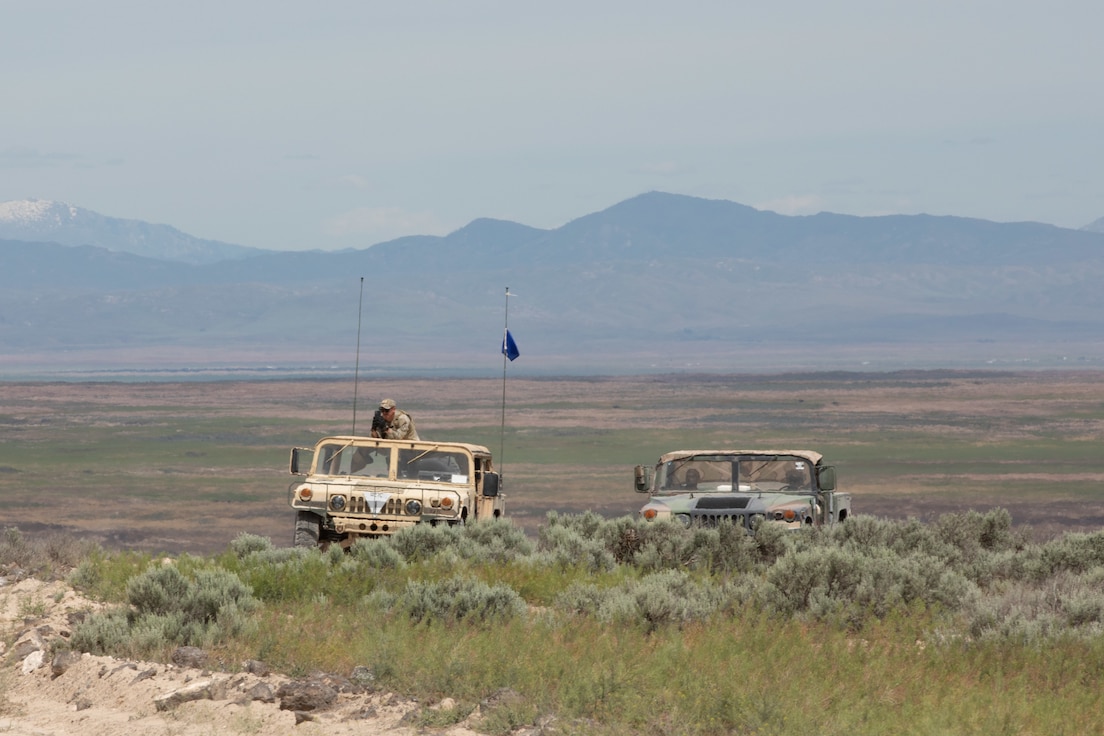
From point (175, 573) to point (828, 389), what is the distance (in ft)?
372

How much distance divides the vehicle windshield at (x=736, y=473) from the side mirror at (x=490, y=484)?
2489 millimetres

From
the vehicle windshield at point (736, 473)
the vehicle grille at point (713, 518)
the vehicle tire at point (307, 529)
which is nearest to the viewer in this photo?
the vehicle tire at point (307, 529)

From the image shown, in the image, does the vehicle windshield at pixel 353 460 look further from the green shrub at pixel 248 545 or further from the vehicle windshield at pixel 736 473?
the vehicle windshield at pixel 736 473

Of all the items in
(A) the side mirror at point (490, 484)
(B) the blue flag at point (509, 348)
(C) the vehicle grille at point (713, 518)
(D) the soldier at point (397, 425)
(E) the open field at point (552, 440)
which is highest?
(B) the blue flag at point (509, 348)

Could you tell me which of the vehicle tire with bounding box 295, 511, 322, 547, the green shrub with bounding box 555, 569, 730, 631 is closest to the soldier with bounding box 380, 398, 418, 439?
the vehicle tire with bounding box 295, 511, 322, 547

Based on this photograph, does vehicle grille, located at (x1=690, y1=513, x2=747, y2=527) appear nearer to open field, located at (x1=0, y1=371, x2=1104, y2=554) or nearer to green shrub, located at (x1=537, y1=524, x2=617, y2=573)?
green shrub, located at (x1=537, y1=524, x2=617, y2=573)

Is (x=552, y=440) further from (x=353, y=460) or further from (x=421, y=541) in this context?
(x=421, y=541)

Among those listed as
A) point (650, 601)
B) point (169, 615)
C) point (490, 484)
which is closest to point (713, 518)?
point (490, 484)

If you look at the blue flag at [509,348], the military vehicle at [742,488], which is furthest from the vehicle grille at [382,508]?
the blue flag at [509,348]

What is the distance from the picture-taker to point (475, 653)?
1096 centimetres

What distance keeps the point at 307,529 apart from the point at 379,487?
92 cm

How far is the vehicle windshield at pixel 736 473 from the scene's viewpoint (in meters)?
19.8

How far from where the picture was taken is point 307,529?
17.9m

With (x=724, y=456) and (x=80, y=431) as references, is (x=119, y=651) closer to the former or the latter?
(x=724, y=456)
